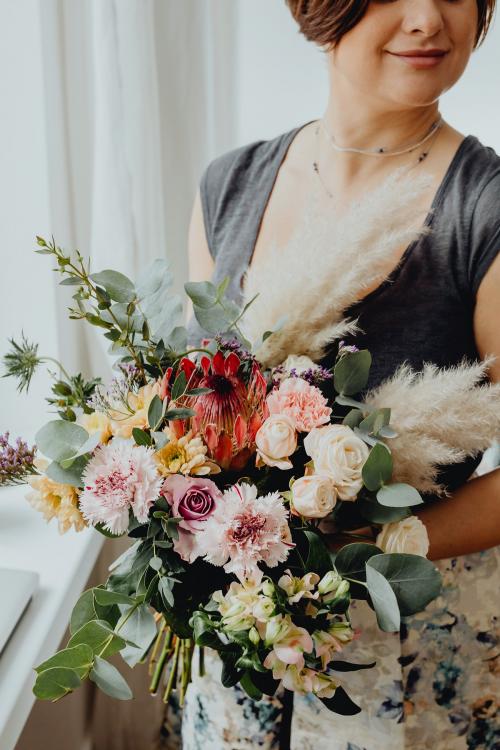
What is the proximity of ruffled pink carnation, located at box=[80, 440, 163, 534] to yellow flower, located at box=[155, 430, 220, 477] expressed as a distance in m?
0.01

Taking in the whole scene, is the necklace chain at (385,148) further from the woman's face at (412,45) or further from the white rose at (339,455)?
the white rose at (339,455)

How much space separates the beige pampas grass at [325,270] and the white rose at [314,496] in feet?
0.54

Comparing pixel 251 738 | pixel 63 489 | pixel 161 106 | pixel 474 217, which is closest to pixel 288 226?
pixel 474 217

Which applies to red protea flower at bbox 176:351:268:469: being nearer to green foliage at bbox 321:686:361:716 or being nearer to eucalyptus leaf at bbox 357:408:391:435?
eucalyptus leaf at bbox 357:408:391:435

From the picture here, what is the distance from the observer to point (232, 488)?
56 cm

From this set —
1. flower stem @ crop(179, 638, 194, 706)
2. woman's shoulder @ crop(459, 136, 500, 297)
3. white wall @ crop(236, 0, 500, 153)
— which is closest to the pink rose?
flower stem @ crop(179, 638, 194, 706)

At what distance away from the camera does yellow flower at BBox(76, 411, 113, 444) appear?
0.61 meters

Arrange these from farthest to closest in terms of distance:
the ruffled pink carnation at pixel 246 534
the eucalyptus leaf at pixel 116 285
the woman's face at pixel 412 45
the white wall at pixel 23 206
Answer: the white wall at pixel 23 206, the woman's face at pixel 412 45, the eucalyptus leaf at pixel 116 285, the ruffled pink carnation at pixel 246 534

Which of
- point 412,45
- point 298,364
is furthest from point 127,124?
point 298,364

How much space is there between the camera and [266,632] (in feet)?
1.70

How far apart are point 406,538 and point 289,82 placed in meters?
1.01

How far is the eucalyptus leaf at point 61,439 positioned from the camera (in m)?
0.61

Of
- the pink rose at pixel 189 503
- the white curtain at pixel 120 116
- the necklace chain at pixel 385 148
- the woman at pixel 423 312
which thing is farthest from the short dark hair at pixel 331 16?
the pink rose at pixel 189 503

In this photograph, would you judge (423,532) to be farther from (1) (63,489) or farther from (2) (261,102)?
(2) (261,102)
